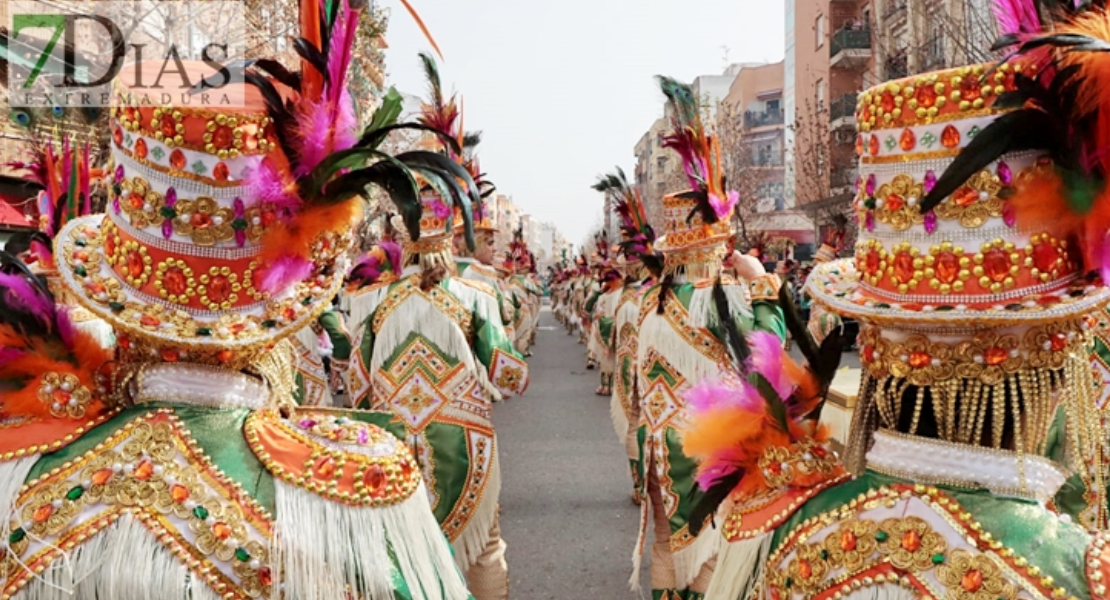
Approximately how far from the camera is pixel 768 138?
47.1 metres

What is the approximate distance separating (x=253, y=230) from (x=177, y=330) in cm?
25

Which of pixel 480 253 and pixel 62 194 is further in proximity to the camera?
pixel 480 253

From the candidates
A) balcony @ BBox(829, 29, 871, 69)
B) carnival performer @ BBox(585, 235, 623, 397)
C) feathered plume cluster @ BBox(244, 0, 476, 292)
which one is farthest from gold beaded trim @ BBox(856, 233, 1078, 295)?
balcony @ BBox(829, 29, 871, 69)

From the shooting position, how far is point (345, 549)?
1.57 metres

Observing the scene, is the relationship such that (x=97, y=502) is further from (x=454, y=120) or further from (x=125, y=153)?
(x=454, y=120)

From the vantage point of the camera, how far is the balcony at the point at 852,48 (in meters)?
25.9

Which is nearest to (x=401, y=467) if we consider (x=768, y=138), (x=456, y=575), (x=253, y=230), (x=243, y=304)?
(x=456, y=575)

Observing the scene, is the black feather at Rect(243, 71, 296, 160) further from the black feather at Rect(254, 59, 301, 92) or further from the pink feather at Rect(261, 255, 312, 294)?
the pink feather at Rect(261, 255, 312, 294)

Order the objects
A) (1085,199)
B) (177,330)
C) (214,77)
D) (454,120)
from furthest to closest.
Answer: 1. (454,120)
2. (214,77)
3. (177,330)
4. (1085,199)

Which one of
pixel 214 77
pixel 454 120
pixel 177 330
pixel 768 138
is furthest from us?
pixel 768 138

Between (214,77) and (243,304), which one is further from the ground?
(214,77)

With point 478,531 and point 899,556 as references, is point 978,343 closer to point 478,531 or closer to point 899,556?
point 899,556

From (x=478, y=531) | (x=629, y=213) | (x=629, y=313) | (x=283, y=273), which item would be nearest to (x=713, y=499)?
(x=283, y=273)

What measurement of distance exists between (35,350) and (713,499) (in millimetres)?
1521
